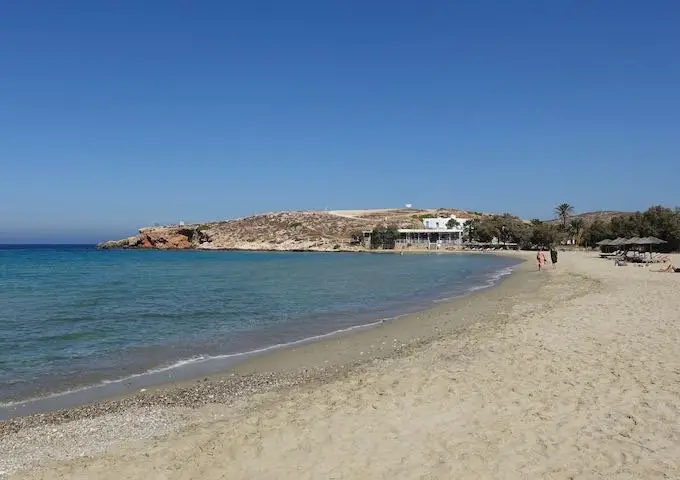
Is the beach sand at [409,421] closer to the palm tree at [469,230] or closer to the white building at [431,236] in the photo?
the palm tree at [469,230]

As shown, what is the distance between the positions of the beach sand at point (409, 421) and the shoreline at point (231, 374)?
0.31ft

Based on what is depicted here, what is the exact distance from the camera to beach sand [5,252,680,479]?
17.6 ft

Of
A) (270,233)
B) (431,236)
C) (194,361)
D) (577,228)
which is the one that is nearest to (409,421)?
(194,361)

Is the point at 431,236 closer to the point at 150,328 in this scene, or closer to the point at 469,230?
the point at 469,230

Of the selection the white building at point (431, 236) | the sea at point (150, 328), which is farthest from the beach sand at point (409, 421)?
the white building at point (431, 236)

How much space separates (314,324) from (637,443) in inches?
479

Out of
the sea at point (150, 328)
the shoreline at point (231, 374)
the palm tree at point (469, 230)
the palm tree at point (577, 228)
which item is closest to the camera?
the shoreline at point (231, 374)

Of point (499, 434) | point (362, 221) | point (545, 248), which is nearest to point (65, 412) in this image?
point (499, 434)

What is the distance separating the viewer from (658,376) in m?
7.98

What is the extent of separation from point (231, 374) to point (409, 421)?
16.2 ft

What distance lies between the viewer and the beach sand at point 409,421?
17.6 feet

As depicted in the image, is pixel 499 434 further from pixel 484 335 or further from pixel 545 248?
pixel 545 248

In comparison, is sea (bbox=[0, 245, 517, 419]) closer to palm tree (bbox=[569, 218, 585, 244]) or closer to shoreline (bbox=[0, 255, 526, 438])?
shoreline (bbox=[0, 255, 526, 438])

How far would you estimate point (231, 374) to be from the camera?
10414 mm
